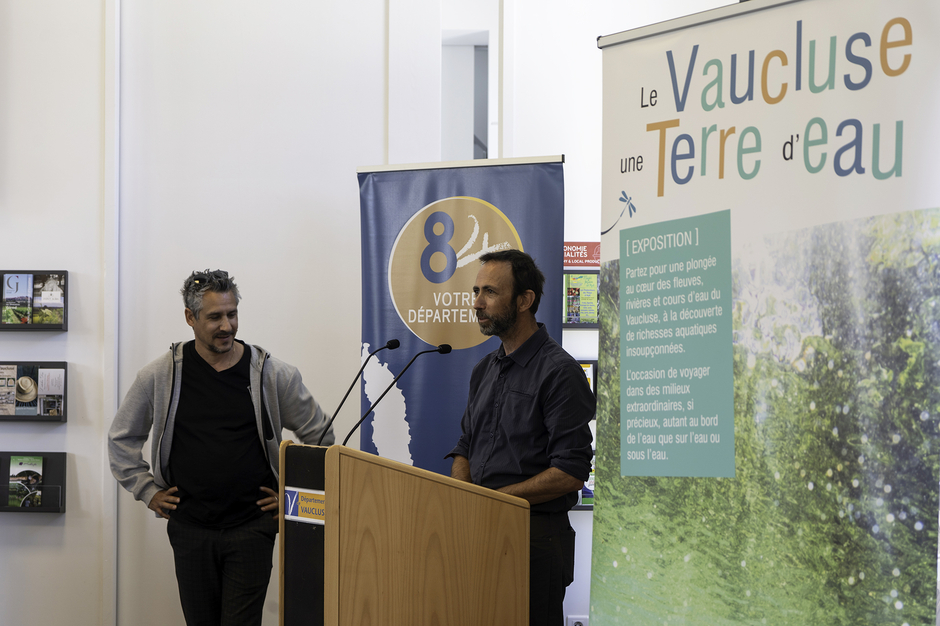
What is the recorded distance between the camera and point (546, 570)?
6.59 feet

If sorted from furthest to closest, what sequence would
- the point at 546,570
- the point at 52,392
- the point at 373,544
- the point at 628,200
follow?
the point at 52,392 → the point at 546,570 → the point at 628,200 → the point at 373,544

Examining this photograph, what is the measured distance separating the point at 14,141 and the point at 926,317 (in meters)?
3.81

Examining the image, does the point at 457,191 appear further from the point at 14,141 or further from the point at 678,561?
the point at 14,141

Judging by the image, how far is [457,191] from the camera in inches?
110

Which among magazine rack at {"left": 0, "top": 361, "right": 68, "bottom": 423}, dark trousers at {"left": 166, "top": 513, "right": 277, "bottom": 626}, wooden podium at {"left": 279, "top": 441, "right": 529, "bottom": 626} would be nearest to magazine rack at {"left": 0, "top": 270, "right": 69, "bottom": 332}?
magazine rack at {"left": 0, "top": 361, "right": 68, "bottom": 423}

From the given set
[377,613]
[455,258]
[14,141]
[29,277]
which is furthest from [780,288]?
[14,141]

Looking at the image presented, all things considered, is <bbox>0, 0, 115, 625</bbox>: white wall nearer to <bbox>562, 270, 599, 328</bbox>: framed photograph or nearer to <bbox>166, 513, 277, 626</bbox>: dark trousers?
<bbox>166, 513, 277, 626</bbox>: dark trousers

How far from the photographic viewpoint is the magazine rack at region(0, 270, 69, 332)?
3.22m

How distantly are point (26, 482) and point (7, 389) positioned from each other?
1.50 feet

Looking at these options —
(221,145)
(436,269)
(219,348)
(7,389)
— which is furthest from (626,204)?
(7,389)

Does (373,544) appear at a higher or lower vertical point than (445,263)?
lower

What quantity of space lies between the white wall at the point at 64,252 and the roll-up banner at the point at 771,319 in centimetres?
268

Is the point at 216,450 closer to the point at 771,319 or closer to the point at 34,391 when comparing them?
the point at 34,391

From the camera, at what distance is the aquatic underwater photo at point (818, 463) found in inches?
51.1
